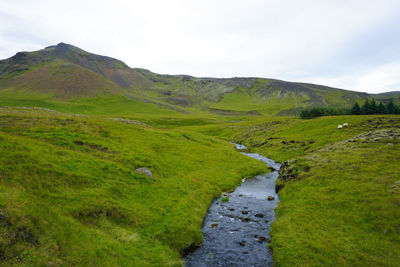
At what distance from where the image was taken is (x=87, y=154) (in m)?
29.7

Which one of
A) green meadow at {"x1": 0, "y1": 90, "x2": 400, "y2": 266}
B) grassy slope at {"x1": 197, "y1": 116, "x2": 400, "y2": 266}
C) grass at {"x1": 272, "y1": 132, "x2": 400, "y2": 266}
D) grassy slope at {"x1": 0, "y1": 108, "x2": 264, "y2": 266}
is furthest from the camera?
grassy slope at {"x1": 197, "y1": 116, "x2": 400, "y2": 266}

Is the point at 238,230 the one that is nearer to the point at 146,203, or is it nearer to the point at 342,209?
the point at 146,203

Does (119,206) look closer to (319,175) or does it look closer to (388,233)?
(388,233)

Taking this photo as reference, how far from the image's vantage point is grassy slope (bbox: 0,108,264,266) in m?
13.3

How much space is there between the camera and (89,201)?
63.8ft

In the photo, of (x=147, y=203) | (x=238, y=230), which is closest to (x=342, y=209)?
(x=238, y=230)

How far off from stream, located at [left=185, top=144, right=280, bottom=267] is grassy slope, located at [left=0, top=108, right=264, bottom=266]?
1.59 meters

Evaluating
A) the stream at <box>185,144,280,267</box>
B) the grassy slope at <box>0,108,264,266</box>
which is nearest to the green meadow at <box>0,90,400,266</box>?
the grassy slope at <box>0,108,264,266</box>

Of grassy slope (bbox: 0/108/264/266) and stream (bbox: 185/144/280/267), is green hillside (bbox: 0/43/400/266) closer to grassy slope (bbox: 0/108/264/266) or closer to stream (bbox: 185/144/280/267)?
grassy slope (bbox: 0/108/264/266)

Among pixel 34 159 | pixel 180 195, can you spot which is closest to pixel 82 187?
pixel 34 159

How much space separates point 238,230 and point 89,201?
1657 cm

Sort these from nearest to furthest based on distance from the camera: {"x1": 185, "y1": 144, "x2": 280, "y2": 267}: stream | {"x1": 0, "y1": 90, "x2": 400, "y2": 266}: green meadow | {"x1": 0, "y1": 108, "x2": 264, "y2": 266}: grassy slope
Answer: {"x1": 0, "y1": 108, "x2": 264, "y2": 266}: grassy slope, {"x1": 0, "y1": 90, "x2": 400, "y2": 266}: green meadow, {"x1": 185, "y1": 144, "x2": 280, "y2": 267}: stream

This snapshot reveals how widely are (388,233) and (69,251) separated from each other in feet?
90.2

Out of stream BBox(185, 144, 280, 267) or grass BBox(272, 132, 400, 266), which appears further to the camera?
stream BBox(185, 144, 280, 267)
